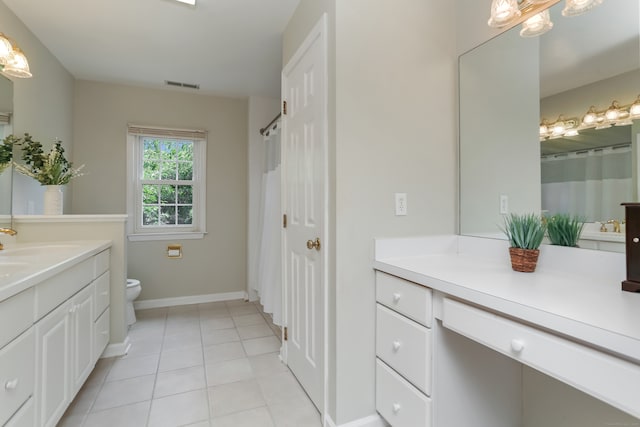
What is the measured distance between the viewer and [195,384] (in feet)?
6.56

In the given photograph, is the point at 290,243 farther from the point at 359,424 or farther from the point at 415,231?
the point at 359,424

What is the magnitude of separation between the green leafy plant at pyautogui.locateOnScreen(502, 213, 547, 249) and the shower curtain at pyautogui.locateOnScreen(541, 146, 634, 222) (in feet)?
0.36

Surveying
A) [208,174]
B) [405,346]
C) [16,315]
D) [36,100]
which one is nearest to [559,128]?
[405,346]

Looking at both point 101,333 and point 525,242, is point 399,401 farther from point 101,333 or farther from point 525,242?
point 101,333

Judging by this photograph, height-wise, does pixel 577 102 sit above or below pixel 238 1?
below

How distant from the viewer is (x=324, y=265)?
1.61 meters

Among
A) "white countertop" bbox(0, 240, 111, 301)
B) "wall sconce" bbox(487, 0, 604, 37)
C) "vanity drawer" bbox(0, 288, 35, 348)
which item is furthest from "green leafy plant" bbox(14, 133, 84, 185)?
"wall sconce" bbox(487, 0, 604, 37)

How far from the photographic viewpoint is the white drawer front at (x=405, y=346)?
1.23 meters

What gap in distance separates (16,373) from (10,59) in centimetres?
175

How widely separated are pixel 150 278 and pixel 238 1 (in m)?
2.94

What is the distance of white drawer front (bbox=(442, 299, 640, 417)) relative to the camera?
0.69 meters

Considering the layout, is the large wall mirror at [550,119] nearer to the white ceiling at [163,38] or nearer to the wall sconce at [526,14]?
the wall sconce at [526,14]

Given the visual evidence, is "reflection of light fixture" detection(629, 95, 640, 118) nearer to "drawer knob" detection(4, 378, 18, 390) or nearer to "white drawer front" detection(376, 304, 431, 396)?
"white drawer front" detection(376, 304, 431, 396)

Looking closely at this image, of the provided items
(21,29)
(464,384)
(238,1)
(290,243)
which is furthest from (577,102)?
(21,29)
